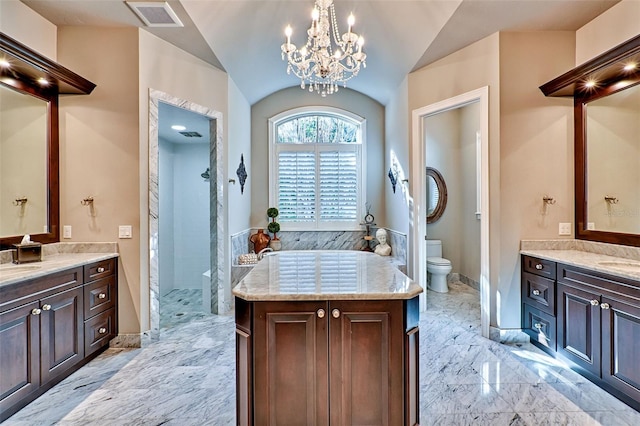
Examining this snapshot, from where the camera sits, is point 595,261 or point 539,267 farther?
point 539,267

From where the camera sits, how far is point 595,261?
102 inches

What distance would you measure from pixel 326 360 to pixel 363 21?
131 inches

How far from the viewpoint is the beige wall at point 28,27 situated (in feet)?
8.44

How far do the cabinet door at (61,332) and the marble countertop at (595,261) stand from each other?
13.2 ft

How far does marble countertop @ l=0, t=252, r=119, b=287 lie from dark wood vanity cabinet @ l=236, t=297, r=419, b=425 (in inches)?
64.8

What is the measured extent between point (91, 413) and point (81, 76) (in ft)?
9.44

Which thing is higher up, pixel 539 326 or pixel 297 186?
pixel 297 186

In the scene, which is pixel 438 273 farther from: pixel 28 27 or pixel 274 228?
pixel 28 27

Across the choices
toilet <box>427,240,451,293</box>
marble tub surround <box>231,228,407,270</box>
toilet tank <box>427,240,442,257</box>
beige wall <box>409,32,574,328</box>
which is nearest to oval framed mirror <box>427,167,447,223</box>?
toilet tank <box>427,240,442,257</box>

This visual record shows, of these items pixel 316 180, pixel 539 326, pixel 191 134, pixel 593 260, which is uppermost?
pixel 191 134

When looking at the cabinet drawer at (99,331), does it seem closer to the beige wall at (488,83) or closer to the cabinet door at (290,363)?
the cabinet door at (290,363)

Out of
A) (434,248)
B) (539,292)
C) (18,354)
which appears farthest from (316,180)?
(18,354)

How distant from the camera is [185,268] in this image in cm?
539

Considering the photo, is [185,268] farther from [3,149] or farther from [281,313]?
[281,313]
